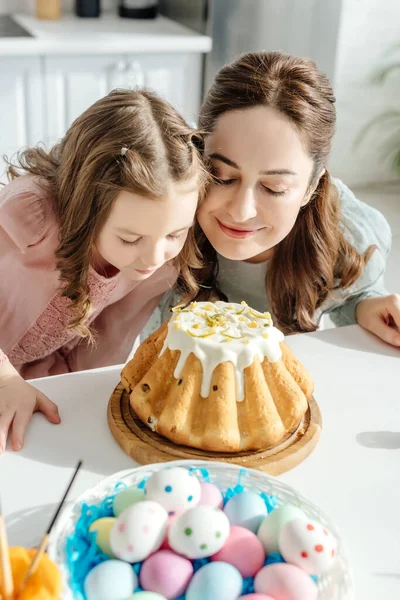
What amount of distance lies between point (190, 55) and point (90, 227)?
194 centimetres

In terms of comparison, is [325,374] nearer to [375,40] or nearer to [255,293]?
[255,293]

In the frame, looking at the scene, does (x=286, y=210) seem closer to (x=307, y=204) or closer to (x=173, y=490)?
(x=307, y=204)

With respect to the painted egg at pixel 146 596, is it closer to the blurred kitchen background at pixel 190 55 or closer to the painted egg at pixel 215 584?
the painted egg at pixel 215 584

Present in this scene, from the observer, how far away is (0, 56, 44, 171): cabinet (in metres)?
2.61

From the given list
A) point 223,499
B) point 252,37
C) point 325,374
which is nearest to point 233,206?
point 325,374

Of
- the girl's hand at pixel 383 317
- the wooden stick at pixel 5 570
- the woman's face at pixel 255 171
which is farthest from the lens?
the girl's hand at pixel 383 317

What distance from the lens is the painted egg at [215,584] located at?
72 centimetres

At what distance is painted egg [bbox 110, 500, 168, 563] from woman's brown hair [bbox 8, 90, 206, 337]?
0.50 meters

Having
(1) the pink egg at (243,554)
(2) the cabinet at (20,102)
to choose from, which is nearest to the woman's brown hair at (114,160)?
(1) the pink egg at (243,554)

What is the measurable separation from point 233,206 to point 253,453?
18.0 inches

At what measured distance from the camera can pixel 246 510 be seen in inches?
32.7

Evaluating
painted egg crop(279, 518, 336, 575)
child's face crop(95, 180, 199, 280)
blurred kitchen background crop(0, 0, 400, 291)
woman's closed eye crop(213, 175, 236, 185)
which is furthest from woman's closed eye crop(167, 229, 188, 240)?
blurred kitchen background crop(0, 0, 400, 291)

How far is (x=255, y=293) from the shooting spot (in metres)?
1.64

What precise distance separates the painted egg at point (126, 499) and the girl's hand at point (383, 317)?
674mm
